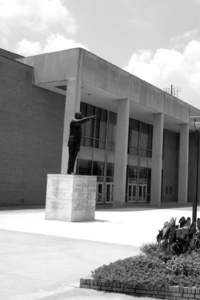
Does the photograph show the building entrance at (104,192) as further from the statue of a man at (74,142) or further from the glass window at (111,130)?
the statue of a man at (74,142)

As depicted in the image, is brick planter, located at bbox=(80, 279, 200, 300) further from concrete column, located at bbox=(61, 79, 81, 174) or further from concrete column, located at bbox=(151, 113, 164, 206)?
concrete column, located at bbox=(151, 113, 164, 206)

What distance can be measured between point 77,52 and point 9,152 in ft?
25.6

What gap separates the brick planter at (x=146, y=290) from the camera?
620 centimetres

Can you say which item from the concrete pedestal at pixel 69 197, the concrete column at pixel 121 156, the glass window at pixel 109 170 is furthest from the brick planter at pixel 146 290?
the glass window at pixel 109 170

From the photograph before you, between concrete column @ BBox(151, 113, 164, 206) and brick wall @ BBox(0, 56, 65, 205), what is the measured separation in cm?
1093

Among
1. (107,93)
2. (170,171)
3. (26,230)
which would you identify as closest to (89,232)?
(26,230)

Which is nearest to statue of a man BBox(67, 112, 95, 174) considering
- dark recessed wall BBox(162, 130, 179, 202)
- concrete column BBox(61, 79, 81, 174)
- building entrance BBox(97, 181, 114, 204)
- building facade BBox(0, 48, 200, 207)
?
building facade BBox(0, 48, 200, 207)

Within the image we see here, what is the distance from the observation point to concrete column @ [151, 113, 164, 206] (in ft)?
127

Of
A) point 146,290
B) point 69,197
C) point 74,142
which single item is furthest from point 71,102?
point 146,290

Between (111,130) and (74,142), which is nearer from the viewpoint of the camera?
(74,142)

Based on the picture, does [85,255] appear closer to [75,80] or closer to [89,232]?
[89,232]

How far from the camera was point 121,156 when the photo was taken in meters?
33.3

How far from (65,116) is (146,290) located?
71.8ft

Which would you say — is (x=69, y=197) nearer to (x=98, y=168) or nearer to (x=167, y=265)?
(x=167, y=265)
